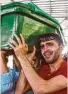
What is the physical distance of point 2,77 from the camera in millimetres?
1780

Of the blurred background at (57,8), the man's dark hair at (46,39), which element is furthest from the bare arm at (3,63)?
the blurred background at (57,8)

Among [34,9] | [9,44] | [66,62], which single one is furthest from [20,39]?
[66,62]

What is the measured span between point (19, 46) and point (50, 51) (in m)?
0.21

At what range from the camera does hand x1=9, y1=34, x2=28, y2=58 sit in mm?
1790

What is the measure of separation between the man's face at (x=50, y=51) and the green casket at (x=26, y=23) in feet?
0.24

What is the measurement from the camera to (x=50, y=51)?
1772 mm

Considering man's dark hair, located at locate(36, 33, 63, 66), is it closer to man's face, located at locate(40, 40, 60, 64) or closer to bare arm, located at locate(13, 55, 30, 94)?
man's face, located at locate(40, 40, 60, 64)

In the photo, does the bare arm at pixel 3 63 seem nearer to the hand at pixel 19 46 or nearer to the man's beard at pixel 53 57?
the hand at pixel 19 46

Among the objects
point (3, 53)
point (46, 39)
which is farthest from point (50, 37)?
point (3, 53)

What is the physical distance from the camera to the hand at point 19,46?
179 cm

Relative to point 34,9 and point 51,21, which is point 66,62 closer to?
point 51,21

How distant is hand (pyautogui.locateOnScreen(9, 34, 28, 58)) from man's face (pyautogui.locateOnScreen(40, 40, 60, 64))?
119mm

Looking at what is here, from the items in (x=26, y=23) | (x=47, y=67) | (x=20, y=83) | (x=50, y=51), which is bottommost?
(x=20, y=83)

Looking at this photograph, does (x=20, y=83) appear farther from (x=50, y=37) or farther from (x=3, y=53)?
(x=50, y=37)
